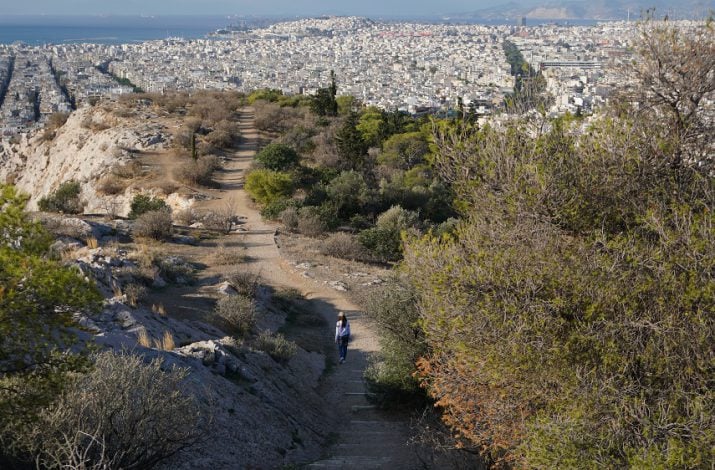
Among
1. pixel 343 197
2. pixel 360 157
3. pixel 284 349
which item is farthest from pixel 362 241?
pixel 360 157

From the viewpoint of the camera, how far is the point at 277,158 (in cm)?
2502

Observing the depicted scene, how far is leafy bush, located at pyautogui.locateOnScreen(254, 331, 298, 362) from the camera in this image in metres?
10.8

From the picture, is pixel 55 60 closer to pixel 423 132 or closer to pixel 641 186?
pixel 423 132

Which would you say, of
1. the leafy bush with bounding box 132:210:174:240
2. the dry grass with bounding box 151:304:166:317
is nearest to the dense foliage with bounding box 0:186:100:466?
the dry grass with bounding box 151:304:166:317

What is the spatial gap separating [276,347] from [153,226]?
7.65 metres

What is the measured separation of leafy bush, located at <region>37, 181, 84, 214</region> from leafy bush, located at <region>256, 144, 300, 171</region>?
22.4 feet

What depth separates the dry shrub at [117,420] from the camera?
5203mm

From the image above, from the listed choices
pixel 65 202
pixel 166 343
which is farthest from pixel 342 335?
pixel 65 202

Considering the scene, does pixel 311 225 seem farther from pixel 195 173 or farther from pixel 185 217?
pixel 195 173

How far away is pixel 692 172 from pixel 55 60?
A: 13158 cm

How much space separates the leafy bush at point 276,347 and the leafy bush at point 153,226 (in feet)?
23.9

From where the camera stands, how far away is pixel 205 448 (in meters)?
6.79

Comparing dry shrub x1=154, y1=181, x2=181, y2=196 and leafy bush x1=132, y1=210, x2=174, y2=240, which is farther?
dry shrub x1=154, y1=181, x2=181, y2=196

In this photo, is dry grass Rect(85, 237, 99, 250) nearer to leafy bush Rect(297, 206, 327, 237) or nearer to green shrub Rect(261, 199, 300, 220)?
leafy bush Rect(297, 206, 327, 237)
